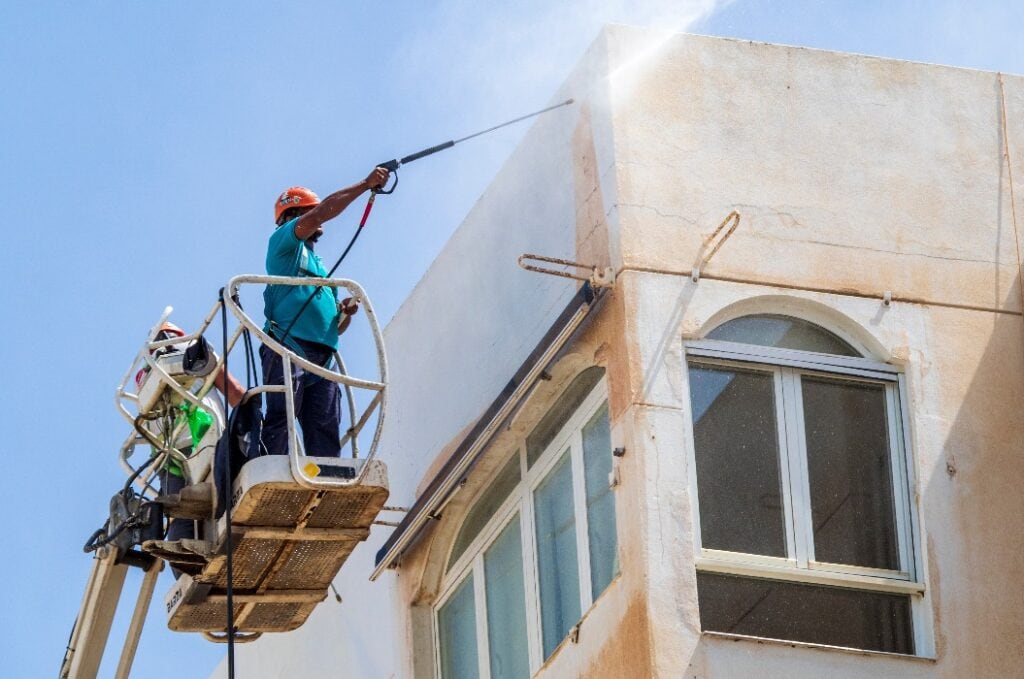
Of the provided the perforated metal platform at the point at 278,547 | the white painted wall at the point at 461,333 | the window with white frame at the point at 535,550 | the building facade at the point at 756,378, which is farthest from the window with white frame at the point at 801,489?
the perforated metal platform at the point at 278,547

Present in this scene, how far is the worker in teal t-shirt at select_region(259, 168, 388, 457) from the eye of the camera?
12.4 m

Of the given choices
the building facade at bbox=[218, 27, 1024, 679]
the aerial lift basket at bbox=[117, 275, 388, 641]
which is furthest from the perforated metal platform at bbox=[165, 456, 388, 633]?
the building facade at bbox=[218, 27, 1024, 679]

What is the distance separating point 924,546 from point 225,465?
4.18 m

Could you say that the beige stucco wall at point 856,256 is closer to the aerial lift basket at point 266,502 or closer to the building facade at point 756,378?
the building facade at point 756,378

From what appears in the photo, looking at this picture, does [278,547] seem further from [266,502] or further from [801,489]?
[801,489]

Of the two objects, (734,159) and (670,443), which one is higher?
(734,159)

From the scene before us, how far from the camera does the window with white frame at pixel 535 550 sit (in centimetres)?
1241

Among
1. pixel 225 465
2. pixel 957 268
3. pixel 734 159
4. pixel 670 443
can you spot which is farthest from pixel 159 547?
pixel 957 268

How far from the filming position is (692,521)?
11.5 metres

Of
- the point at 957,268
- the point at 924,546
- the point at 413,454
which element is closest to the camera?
the point at 924,546

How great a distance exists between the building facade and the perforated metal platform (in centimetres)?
132

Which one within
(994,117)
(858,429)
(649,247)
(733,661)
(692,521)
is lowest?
(733,661)

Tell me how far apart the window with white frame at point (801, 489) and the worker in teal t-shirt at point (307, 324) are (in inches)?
89.5

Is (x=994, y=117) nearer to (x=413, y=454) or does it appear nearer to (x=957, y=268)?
(x=957, y=268)
